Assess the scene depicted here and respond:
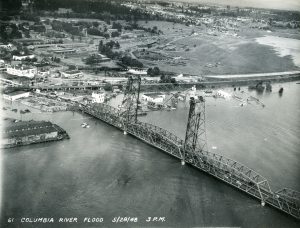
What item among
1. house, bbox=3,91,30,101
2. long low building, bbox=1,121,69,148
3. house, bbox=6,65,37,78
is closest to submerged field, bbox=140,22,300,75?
house, bbox=6,65,37,78

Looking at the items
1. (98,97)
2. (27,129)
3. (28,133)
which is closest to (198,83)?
(98,97)

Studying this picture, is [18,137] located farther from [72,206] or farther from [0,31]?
[0,31]

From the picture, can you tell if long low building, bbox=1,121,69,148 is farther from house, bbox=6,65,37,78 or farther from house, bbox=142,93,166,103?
house, bbox=6,65,37,78

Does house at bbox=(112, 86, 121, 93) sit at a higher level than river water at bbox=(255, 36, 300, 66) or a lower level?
lower

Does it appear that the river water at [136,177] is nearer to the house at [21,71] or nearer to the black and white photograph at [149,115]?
the black and white photograph at [149,115]

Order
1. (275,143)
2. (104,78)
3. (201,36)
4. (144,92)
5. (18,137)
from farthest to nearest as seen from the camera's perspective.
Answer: (201,36) < (104,78) < (144,92) < (275,143) < (18,137)

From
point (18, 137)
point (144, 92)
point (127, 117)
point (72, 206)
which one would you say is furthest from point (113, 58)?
point (72, 206)

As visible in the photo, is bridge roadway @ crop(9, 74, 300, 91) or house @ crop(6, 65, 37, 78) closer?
bridge roadway @ crop(9, 74, 300, 91)
